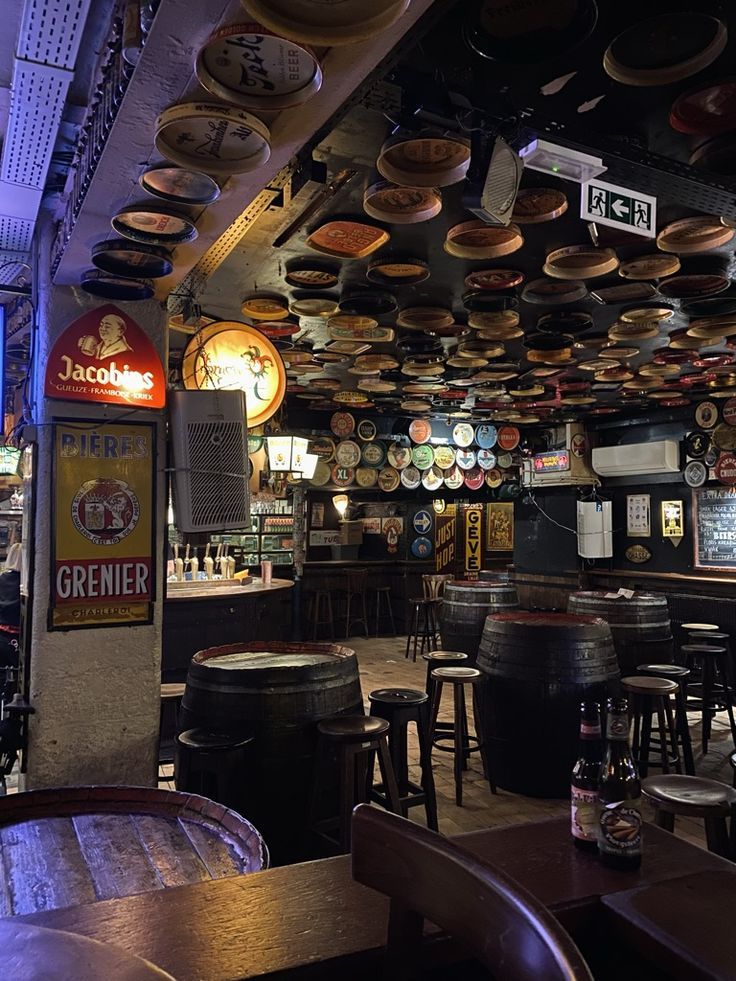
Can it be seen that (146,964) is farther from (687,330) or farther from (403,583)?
(403,583)

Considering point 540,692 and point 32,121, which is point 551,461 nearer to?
point 540,692

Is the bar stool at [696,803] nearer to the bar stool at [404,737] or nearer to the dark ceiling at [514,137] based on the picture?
the bar stool at [404,737]

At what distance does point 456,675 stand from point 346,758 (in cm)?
186

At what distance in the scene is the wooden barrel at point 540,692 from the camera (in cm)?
479

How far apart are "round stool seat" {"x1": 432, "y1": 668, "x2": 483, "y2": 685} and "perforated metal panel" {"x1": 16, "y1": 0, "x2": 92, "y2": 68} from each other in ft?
13.3

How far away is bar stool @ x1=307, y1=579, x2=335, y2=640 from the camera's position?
39.2 feet

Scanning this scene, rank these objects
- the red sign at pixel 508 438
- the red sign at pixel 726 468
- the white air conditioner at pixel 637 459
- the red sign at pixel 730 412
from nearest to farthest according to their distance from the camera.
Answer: the red sign at pixel 730 412 → the red sign at pixel 726 468 → the white air conditioner at pixel 637 459 → the red sign at pixel 508 438

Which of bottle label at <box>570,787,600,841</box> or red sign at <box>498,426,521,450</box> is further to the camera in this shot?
red sign at <box>498,426,521,450</box>

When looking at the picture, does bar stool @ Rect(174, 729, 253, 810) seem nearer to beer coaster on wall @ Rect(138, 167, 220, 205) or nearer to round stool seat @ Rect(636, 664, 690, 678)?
beer coaster on wall @ Rect(138, 167, 220, 205)

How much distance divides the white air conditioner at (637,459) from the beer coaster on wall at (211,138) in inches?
387

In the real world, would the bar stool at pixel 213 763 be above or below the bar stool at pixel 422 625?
above

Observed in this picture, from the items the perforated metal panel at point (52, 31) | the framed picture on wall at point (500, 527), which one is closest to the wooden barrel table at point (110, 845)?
the perforated metal panel at point (52, 31)

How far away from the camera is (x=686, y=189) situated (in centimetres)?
384

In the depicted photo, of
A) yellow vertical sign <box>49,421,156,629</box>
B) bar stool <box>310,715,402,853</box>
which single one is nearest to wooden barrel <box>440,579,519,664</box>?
bar stool <box>310,715,402,853</box>
